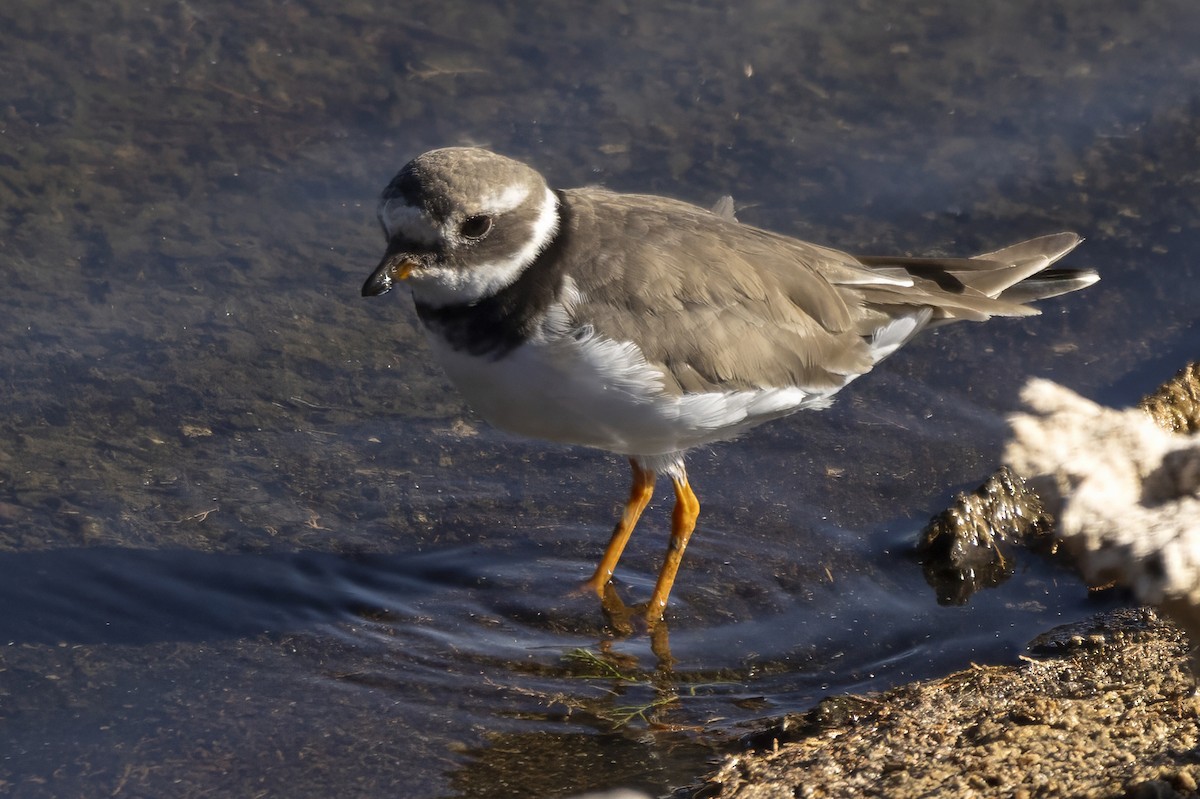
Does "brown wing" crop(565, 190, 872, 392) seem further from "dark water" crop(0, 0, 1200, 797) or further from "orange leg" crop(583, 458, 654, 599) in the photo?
"dark water" crop(0, 0, 1200, 797)

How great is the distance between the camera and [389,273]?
5.07m

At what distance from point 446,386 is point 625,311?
6.60 feet

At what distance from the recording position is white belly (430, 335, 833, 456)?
16.7ft

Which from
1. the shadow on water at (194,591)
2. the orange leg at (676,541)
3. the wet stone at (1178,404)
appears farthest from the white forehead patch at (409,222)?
the wet stone at (1178,404)

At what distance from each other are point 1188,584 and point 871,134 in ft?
20.9

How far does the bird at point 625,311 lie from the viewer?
511cm

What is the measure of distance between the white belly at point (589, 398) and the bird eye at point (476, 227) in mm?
426

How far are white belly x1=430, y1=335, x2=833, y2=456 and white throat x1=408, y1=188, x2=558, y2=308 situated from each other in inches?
7.2

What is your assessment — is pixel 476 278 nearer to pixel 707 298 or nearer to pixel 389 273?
pixel 389 273

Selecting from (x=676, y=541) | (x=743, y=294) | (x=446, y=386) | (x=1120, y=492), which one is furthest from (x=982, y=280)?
(x=1120, y=492)

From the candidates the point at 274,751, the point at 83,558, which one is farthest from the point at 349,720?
the point at 83,558

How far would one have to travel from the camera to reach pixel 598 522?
251 inches

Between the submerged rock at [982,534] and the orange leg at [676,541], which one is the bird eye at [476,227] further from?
the submerged rock at [982,534]

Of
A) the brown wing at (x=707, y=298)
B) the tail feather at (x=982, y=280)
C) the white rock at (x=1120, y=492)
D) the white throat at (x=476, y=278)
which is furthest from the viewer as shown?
the tail feather at (x=982, y=280)
